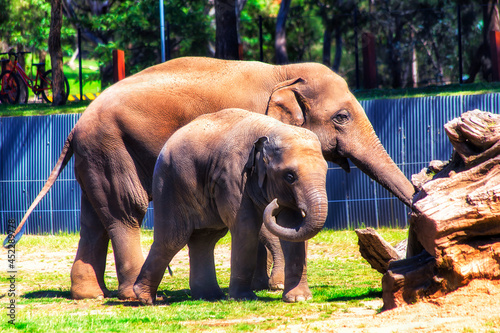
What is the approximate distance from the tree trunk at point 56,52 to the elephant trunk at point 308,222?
1531cm

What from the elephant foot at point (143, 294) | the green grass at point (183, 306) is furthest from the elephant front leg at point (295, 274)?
the elephant foot at point (143, 294)

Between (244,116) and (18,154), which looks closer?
(244,116)

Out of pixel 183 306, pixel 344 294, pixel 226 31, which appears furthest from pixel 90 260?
pixel 226 31

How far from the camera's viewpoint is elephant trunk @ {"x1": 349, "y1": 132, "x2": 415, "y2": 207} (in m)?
8.27

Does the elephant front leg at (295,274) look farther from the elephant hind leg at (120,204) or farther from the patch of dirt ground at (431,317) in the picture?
the elephant hind leg at (120,204)

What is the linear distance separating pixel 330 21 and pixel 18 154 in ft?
42.5

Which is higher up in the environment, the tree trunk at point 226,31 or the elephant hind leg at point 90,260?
the tree trunk at point 226,31

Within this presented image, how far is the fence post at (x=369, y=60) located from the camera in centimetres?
2019

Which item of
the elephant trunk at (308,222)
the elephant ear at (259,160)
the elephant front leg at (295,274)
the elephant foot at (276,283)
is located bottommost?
the elephant foot at (276,283)

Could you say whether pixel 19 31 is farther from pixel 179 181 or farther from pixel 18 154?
pixel 179 181

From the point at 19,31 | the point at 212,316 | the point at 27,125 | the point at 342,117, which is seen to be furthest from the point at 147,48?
the point at 212,316

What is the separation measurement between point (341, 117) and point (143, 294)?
303 centimetres

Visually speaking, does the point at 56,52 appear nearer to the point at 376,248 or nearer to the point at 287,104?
the point at 287,104

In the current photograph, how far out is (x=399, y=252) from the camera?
8.33 m
